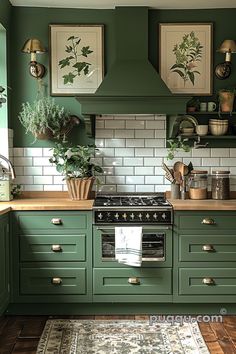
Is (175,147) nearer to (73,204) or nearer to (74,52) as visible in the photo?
(73,204)

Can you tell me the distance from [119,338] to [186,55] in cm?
253

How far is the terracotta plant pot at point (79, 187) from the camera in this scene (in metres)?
4.03

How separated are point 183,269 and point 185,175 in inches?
35.0

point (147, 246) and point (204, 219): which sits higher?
point (204, 219)

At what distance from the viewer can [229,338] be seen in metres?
3.29

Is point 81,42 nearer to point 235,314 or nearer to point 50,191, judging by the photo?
point 50,191

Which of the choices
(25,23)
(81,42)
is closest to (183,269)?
(81,42)

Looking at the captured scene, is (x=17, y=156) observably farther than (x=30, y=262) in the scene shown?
Yes

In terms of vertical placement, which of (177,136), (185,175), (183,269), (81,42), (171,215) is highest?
(81,42)

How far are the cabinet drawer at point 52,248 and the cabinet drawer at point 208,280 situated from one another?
32.6 inches

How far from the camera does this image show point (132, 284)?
3.68 metres

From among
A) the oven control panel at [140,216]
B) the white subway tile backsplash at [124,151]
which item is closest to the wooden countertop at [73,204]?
the oven control panel at [140,216]

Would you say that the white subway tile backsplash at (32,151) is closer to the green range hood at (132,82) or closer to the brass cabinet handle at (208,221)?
the green range hood at (132,82)

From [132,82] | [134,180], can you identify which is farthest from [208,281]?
[132,82]
